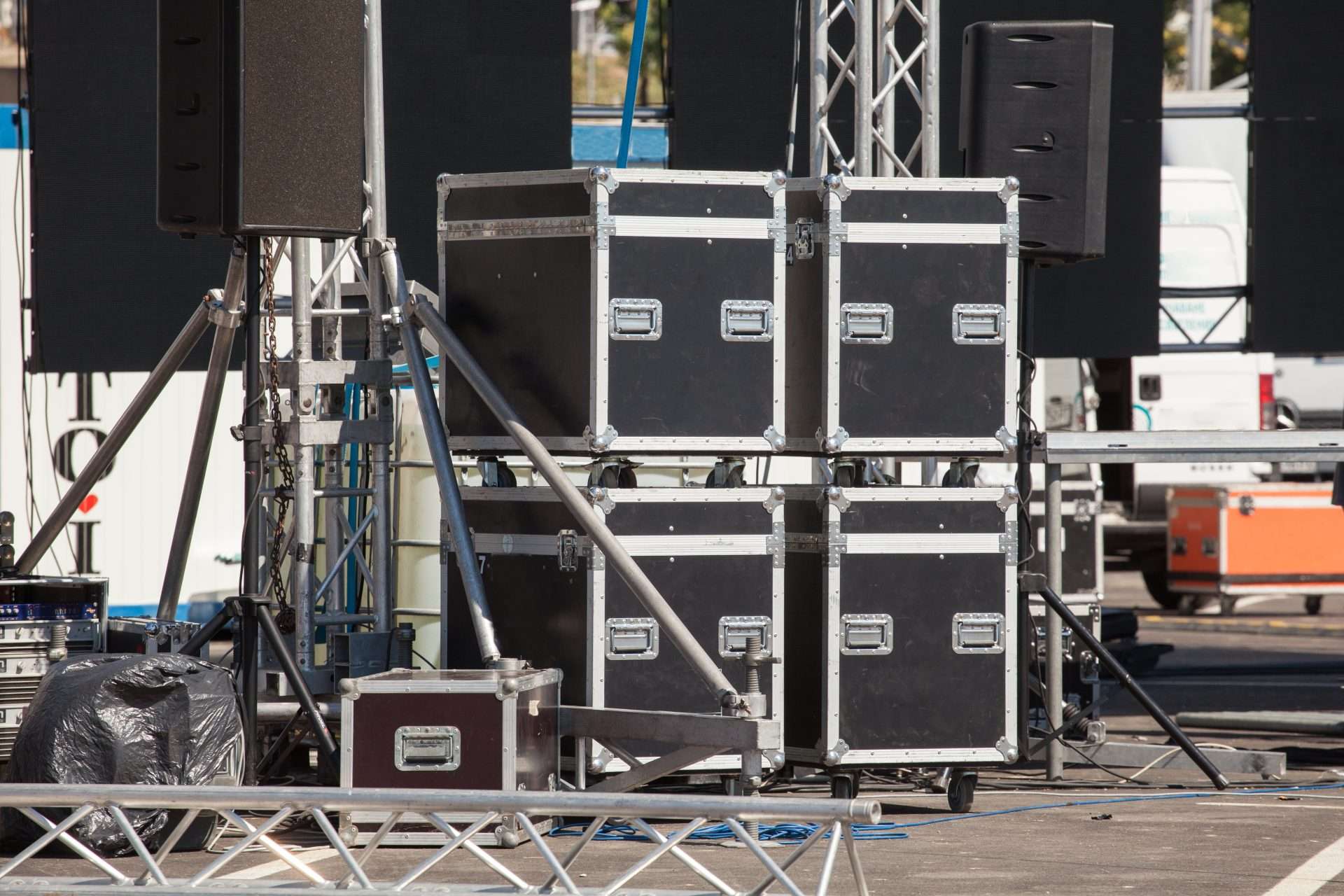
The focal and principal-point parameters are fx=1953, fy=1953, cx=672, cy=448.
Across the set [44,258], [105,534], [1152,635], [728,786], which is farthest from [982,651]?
[1152,635]

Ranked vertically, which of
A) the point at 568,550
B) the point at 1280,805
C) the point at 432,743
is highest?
the point at 568,550

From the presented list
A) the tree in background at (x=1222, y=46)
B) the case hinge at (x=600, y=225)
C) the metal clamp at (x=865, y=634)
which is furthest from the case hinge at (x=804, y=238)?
the tree in background at (x=1222, y=46)

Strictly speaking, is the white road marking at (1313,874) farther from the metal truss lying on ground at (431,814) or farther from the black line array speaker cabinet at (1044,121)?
the black line array speaker cabinet at (1044,121)

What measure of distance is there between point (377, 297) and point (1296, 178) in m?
5.40

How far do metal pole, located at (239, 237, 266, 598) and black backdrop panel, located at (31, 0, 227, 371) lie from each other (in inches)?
94.6

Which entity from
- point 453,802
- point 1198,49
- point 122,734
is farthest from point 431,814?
point 1198,49

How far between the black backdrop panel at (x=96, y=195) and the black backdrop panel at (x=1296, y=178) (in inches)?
219

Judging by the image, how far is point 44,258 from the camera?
30.8 ft

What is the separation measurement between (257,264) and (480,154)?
9.94ft

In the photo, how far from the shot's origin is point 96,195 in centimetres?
948

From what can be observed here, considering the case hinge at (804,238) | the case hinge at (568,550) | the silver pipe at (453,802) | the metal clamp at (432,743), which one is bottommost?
the metal clamp at (432,743)

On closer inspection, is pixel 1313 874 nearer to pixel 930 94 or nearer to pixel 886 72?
pixel 930 94

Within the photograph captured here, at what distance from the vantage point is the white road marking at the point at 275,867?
5902 millimetres

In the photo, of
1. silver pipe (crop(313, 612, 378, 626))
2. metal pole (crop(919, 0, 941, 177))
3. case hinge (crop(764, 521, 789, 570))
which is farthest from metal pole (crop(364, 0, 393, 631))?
metal pole (crop(919, 0, 941, 177))
